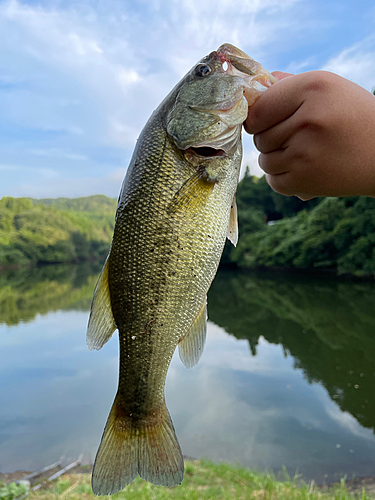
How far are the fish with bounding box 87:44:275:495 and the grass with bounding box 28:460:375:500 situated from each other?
3889 millimetres

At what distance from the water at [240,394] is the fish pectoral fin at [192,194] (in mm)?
8359

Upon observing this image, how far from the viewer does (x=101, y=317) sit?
6.50 ft

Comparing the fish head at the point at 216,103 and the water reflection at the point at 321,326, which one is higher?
the fish head at the point at 216,103

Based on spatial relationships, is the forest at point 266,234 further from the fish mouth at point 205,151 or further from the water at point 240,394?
the fish mouth at point 205,151

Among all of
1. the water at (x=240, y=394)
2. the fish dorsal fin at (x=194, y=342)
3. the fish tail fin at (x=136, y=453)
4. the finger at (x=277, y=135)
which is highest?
the finger at (x=277, y=135)

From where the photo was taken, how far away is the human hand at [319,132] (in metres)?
1.52

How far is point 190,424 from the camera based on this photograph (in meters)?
10.1

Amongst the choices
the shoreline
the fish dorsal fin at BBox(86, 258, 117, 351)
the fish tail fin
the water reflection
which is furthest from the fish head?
the water reflection

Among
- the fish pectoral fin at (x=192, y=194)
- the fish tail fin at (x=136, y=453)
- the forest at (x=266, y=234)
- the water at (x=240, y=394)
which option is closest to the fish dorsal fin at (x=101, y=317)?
the fish tail fin at (x=136, y=453)

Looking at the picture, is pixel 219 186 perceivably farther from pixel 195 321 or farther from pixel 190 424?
pixel 190 424

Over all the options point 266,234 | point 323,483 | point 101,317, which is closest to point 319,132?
point 101,317

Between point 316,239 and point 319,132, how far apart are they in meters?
39.8

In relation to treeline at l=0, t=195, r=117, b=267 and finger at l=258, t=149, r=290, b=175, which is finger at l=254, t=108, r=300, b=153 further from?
treeline at l=0, t=195, r=117, b=267

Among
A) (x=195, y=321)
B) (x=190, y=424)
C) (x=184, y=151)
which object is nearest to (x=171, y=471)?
(x=195, y=321)
